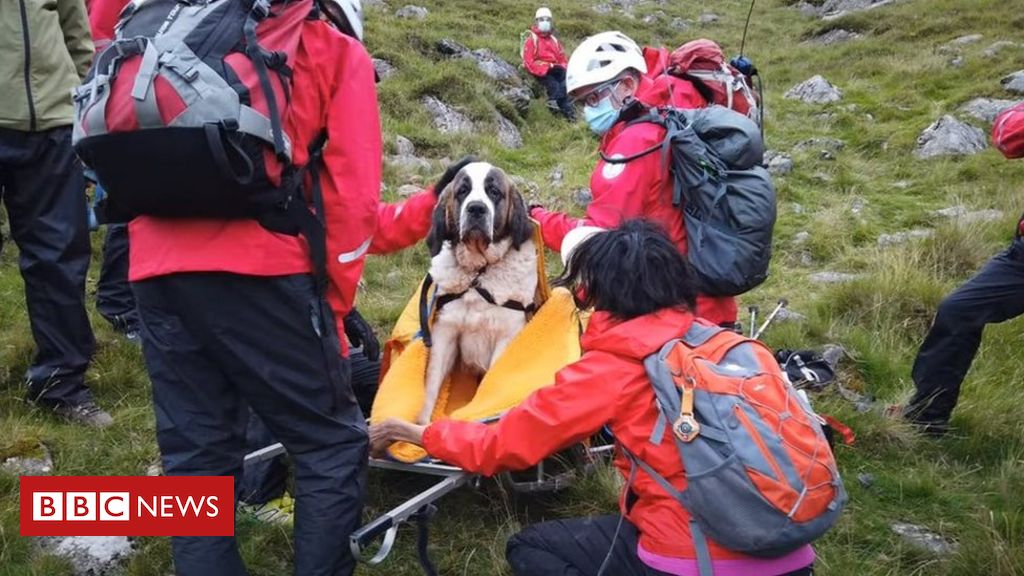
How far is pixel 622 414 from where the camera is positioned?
9.07 ft

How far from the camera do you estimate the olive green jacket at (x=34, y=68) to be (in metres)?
4.02

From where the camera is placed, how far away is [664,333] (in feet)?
9.00

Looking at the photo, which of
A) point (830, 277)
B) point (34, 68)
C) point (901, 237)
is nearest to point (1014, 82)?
point (901, 237)

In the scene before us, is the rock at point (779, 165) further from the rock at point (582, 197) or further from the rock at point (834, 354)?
the rock at point (834, 354)

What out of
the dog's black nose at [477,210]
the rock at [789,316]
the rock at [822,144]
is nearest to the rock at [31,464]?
the dog's black nose at [477,210]

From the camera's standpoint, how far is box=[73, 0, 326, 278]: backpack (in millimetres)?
2418

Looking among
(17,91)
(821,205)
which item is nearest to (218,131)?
(17,91)

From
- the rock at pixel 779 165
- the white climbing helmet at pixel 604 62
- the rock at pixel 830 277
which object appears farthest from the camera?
the rock at pixel 779 165

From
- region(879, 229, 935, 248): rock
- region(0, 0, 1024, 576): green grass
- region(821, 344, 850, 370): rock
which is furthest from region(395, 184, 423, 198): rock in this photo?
region(821, 344, 850, 370): rock

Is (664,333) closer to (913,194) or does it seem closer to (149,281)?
(149,281)

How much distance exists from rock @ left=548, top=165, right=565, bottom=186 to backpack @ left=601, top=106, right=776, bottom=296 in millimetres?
6086

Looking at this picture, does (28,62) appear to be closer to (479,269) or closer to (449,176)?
(449,176)

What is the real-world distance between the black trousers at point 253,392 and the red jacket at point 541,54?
13847 millimetres

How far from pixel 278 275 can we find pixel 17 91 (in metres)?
2.24
